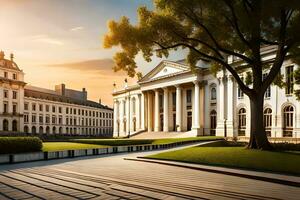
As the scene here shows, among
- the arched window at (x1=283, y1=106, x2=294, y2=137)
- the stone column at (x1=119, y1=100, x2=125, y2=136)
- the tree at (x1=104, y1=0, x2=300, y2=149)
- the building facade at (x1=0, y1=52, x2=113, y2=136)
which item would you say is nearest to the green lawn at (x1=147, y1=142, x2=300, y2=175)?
the tree at (x1=104, y1=0, x2=300, y2=149)

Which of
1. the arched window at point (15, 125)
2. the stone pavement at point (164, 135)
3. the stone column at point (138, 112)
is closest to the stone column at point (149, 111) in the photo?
the stone pavement at point (164, 135)

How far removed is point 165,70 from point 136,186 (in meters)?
55.6

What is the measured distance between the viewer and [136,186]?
11258 millimetres

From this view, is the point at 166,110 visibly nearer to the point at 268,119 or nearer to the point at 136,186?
the point at 268,119

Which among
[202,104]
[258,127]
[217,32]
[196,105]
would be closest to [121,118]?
[196,105]

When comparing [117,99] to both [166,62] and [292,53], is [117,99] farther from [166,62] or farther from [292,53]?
[292,53]

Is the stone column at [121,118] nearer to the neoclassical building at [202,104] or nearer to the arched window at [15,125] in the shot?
the neoclassical building at [202,104]

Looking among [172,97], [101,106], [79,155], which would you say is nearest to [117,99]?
[172,97]

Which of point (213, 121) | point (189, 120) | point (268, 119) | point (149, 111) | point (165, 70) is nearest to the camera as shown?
point (268, 119)

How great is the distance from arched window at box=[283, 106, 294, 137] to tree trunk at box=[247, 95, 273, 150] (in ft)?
76.5

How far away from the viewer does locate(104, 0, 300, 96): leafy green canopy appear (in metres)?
19.6

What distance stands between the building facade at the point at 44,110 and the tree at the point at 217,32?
61.2 meters

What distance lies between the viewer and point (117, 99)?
291 feet

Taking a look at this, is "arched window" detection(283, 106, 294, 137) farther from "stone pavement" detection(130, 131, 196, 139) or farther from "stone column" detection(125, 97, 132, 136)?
"stone column" detection(125, 97, 132, 136)
